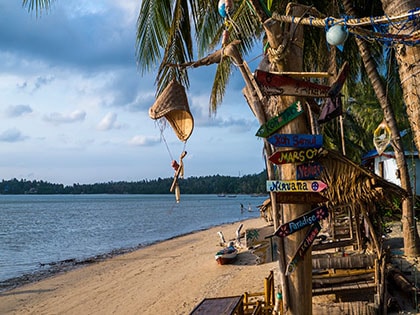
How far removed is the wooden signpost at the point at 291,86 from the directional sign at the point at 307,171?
2.18ft

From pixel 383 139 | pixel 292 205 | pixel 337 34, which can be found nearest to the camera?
pixel 337 34

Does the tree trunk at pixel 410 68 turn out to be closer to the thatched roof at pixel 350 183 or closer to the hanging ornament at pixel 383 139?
the thatched roof at pixel 350 183

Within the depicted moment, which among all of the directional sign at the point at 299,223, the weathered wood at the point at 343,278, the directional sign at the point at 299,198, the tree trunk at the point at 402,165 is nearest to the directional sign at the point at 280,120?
the directional sign at the point at 299,198

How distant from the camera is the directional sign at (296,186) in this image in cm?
390

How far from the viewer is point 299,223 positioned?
397 cm

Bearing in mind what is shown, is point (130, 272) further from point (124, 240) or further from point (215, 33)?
point (124, 240)

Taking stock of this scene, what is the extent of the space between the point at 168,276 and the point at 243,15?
41.1 ft

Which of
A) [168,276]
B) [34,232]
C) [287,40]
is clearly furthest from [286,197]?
[34,232]

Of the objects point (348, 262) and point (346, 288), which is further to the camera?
point (348, 262)

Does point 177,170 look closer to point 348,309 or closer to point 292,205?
point 292,205

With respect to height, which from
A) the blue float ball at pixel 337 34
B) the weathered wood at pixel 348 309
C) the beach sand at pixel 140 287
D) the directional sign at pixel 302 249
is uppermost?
the blue float ball at pixel 337 34

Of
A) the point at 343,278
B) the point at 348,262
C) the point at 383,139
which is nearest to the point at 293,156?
the point at 383,139

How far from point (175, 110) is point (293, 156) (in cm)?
170

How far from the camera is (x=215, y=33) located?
28.7 ft
